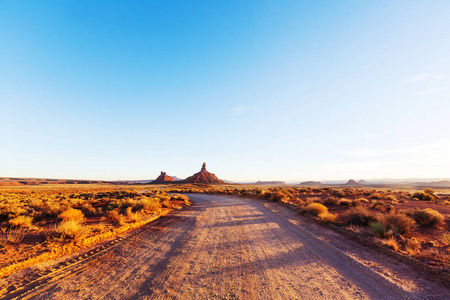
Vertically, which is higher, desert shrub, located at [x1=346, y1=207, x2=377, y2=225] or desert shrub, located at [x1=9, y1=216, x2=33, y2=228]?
desert shrub, located at [x1=9, y1=216, x2=33, y2=228]

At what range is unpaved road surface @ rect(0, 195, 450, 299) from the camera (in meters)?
3.93

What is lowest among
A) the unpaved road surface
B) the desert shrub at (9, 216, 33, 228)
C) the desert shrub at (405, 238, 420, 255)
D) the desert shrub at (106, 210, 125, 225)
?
the desert shrub at (405, 238, 420, 255)

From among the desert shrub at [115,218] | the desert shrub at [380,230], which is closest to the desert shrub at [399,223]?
the desert shrub at [380,230]

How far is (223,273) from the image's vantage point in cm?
470

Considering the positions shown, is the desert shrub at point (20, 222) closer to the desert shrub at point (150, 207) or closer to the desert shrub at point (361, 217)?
the desert shrub at point (150, 207)

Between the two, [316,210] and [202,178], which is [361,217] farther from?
[202,178]

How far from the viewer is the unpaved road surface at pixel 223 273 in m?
3.93

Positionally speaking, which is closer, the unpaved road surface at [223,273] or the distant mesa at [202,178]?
the unpaved road surface at [223,273]

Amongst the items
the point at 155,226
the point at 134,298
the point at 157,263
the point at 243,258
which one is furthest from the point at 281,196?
the point at 134,298

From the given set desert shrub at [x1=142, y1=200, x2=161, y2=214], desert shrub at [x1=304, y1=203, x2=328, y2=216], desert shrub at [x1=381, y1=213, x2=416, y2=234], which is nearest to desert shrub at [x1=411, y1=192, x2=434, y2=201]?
desert shrub at [x1=304, y1=203, x2=328, y2=216]

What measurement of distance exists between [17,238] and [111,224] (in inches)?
135

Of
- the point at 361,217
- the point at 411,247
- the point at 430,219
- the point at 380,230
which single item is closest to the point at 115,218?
the point at 380,230

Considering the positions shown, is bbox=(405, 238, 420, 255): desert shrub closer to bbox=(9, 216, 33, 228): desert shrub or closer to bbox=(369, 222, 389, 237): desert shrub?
bbox=(369, 222, 389, 237): desert shrub

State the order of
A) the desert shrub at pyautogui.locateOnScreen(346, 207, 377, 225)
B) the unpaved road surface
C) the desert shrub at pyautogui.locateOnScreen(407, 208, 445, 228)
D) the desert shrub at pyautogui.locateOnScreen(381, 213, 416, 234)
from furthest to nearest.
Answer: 1. the desert shrub at pyautogui.locateOnScreen(346, 207, 377, 225)
2. the desert shrub at pyautogui.locateOnScreen(407, 208, 445, 228)
3. the desert shrub at pyautogui.locateOnScreen(381, 213, 416, 234)
4. the unpaved road surface
